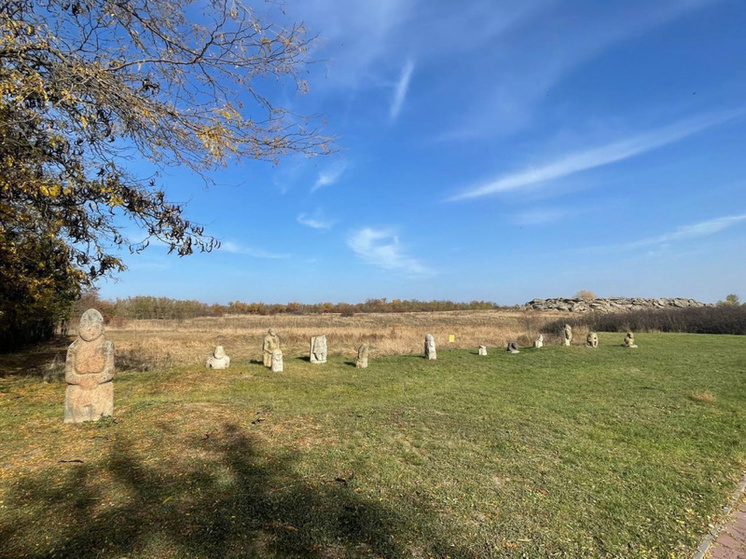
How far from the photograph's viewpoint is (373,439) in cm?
578

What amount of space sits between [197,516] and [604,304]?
63351mm

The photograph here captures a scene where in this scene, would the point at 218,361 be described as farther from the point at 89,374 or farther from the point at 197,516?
the point at 197,516

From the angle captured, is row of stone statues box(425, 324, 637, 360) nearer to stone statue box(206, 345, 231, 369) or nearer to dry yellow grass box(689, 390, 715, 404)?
stone statue box(206, 345, 231, 369)

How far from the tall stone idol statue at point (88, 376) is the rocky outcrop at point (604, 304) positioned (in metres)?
53.2

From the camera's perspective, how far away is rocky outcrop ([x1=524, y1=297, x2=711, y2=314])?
51.2 m

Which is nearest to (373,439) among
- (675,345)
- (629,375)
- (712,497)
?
(712,497)


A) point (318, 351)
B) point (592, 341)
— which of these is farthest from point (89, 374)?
point (592, 341)

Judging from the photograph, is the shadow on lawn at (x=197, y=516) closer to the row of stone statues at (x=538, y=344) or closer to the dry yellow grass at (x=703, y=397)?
the dry yellow grass at (x=703, y=397)

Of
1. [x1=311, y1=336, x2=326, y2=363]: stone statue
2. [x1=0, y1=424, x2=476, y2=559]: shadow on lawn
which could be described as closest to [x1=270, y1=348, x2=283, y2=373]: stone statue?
[x1=311, y1=336, x2=326, y2=363]: stone statue

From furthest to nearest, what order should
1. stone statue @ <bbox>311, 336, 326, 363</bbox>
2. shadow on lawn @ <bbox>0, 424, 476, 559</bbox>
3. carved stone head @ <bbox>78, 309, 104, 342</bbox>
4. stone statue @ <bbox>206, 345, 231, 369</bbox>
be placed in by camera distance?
1. stone statue @ <bbox>311, 336, 326, 363</bbox>
2. stone statue @ <bbox>206, 345, 231, 369</bbox>
3. carved stone head @ <bbox>78, 309, 104, 342</bbox>
4. shadow on lawn @ <bbox>0, 424, 476, 559</bbox>

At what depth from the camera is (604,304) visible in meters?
56.8

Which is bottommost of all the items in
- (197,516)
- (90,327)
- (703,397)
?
(703,397)

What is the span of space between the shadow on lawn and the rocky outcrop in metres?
53.1

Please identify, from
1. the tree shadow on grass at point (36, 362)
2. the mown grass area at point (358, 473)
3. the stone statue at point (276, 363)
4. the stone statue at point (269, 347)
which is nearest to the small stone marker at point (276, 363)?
the stone statue at point (276, 363)
